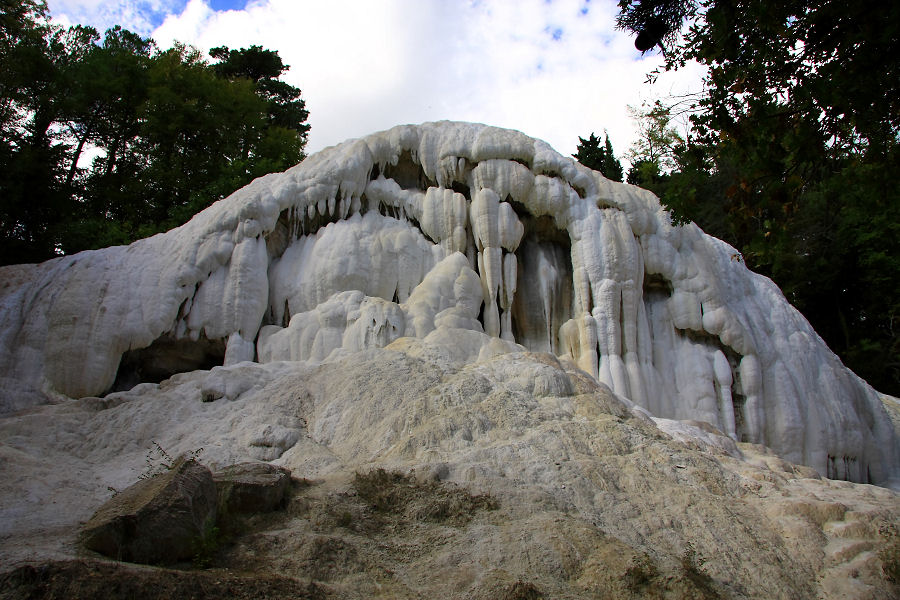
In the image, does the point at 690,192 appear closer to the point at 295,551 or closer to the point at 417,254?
the point at 295,551

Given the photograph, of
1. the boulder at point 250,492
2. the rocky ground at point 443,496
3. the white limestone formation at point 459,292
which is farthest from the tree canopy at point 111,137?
the boulder at point 250,492

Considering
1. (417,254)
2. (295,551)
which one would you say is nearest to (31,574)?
(295,551)

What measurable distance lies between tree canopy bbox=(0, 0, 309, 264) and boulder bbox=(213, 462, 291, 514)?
1298cm

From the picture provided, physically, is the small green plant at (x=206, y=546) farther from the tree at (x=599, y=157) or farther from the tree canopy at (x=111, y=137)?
the tree at (x=599, y=157)

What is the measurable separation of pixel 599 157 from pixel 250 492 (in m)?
26.4

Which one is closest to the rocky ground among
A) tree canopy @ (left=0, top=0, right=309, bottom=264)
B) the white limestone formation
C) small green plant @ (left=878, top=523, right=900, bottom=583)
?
small green plant @ (left=878, top=523, right=900, bottom=583)

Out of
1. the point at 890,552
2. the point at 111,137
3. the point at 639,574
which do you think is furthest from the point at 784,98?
the point at 111,137

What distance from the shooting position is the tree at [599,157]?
96.9 feet

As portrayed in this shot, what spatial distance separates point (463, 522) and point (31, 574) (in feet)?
11.5

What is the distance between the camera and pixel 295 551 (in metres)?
5.60

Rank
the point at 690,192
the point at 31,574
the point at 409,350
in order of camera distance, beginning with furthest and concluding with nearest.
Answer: the point at 409,350 → the point at 690,192 → the point at 31,574

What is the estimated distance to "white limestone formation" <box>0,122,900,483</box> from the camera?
43.8 ft

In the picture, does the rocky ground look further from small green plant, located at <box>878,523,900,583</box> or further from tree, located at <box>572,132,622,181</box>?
tree, located at <box>572,132,622,181</box>

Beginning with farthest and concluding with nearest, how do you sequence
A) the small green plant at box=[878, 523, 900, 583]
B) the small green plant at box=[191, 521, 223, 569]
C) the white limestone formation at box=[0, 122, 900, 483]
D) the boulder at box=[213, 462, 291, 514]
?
the white limestone formation at box=[0, 122, 900, 483] → the boulder at box=[213, 462, 291, 514] → the small green plant at box=[878, 523, 900, 583] → the small green plant at box=[191, 521, 223, 569]
